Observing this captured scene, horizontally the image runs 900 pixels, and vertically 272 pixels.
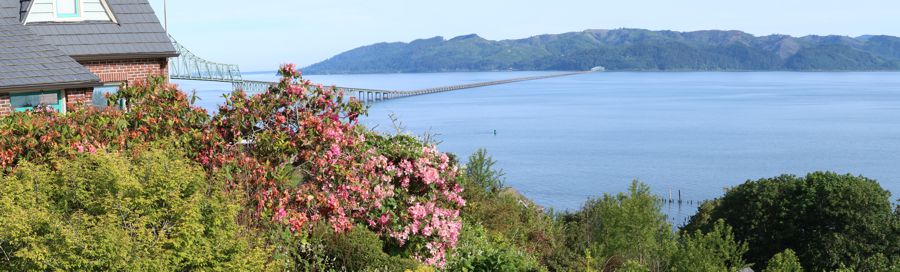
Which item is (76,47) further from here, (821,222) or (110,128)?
(821,222)

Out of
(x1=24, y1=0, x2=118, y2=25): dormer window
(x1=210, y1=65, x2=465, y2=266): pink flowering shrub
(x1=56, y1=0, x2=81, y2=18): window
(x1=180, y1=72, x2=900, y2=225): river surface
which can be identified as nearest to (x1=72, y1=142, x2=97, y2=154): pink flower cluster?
(x1=210, y1=65, x2=465, y2=266): pink flowering shrub

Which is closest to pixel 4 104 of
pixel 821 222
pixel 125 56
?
pixel 125 56

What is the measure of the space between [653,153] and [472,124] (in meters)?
43.3

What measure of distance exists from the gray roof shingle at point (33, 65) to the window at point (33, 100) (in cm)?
45

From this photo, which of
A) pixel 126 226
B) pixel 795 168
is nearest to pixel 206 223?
pixel 126 226

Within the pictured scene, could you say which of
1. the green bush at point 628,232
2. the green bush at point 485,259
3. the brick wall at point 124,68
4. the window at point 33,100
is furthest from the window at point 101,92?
the green bush at point 628,232

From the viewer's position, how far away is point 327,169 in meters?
14.1

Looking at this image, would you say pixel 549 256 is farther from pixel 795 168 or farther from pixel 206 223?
pixel 795 168

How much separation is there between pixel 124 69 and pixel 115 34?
100cm

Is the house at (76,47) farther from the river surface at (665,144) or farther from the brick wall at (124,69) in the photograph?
the river surface at (665,144)

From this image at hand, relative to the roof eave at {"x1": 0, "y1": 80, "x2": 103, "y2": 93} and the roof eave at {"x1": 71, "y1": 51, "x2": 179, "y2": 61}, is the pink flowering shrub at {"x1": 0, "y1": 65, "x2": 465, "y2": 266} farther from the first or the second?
the roof eave at {"x1": 71, "y1": 51, "x2": 179, "y2": 61}

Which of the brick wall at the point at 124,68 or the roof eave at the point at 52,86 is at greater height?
the brick wall at the point at 124,68

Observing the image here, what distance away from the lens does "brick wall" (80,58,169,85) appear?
24.6 metres

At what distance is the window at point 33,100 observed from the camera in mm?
20484
